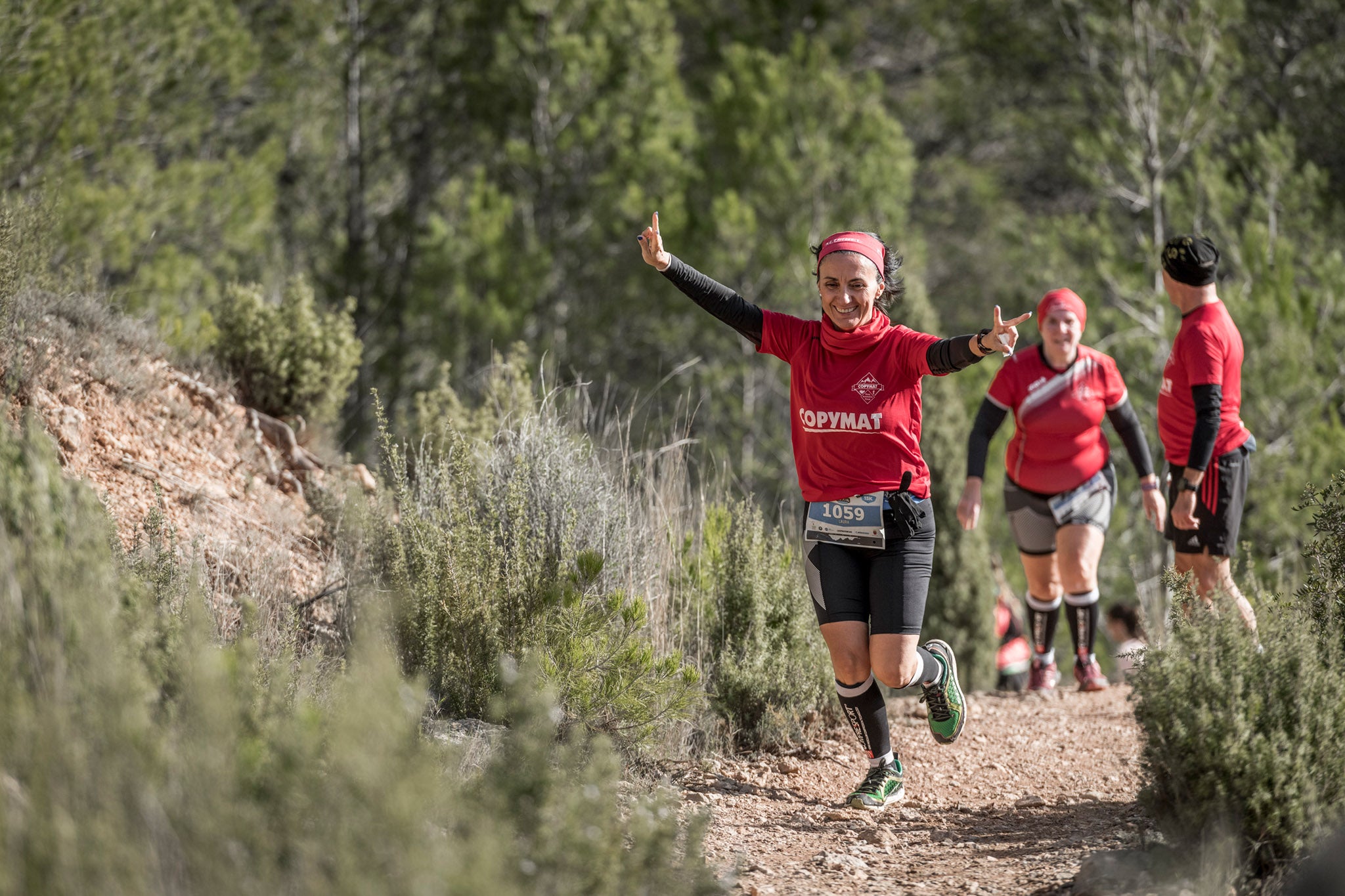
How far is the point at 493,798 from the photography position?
2324mm

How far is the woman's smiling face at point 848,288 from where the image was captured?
364 centimetres

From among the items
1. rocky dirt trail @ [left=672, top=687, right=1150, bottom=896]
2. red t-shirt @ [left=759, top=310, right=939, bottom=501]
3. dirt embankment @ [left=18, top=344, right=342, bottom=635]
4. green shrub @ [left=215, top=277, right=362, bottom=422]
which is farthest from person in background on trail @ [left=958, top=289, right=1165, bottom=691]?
green shrub @ [left=215, top=277, right=362, bottom=422]

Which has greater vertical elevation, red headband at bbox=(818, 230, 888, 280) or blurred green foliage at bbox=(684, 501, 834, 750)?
red headband at bbox=(818, 230, 888, 280)

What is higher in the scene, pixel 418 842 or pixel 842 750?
pixel 418 842

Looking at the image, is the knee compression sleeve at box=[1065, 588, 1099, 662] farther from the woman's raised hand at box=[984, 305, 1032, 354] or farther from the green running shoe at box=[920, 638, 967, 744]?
the woman's raised hand at box=[984, 305, 1032, 354]

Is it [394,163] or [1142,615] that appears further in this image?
[394,163]

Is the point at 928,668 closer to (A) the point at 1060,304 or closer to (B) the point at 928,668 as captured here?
(B) the point at 928,668

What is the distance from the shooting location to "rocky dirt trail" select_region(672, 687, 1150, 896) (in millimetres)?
3092

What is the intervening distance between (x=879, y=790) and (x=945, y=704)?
38 cm

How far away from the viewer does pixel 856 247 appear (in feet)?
12.1

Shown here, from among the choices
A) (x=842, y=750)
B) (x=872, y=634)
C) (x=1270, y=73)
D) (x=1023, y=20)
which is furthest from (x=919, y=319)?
(x=1023, y=20)

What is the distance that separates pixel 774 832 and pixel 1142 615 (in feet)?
4.23

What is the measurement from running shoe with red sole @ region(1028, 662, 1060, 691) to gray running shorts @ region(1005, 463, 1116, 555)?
70cm

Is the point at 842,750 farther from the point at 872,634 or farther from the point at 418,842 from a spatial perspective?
the point at 418,842
